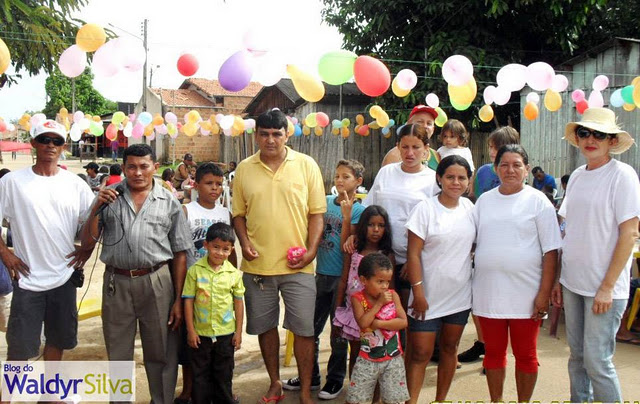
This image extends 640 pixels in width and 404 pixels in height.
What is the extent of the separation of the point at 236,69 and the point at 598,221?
327 cm

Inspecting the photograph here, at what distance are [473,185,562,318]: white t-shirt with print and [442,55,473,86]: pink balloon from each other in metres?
2.42

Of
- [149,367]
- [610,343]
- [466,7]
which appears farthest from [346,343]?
[466,7]

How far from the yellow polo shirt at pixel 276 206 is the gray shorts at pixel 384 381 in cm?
74

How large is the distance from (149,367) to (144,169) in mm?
1257

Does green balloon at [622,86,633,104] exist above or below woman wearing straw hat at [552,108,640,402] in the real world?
above

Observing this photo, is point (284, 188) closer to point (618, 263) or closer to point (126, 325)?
point (126, 325)

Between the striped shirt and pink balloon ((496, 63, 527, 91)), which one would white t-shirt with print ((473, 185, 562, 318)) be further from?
pink balloon ((496, 63, 527, 91))

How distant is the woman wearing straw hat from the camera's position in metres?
2.94

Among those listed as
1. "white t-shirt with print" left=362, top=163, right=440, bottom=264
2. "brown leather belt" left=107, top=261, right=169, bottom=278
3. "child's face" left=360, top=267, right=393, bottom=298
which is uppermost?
"white t-shirt with print" left=362, top=163, right=440, bottom=264

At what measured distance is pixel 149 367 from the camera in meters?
3.49

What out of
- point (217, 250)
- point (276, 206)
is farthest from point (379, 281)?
point (217, 250)

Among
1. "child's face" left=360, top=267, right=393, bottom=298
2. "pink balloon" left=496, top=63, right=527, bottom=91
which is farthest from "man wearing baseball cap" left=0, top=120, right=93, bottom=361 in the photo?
"pink balloon" left=496, top=63, right=527, bottom=91

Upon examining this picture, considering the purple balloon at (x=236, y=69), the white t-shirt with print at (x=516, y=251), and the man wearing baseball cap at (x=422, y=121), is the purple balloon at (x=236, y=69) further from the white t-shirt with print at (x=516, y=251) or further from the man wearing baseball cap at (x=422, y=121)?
the white t-shirt with print at (x=516, y=251)

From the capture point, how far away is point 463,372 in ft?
14.1
